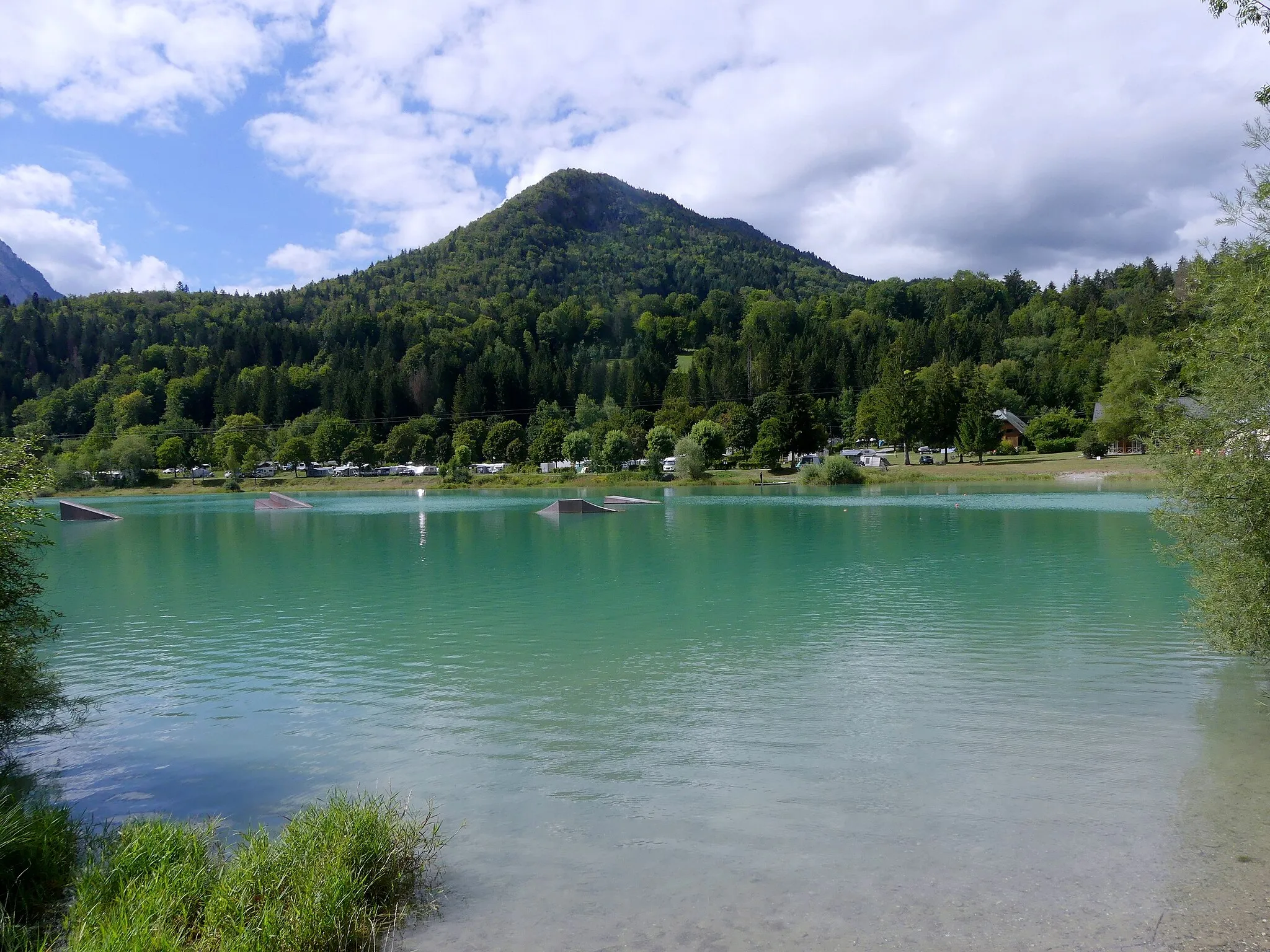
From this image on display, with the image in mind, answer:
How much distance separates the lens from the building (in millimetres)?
116688

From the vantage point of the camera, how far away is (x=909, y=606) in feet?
74.9

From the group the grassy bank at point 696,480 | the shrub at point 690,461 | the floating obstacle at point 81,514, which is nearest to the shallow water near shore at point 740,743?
the grassy bank at point 696,480

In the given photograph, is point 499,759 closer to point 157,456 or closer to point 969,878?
point 969,878

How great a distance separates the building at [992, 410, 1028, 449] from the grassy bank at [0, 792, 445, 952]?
11741 centimetres

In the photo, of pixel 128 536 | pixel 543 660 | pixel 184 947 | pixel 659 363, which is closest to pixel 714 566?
pixel 543 660

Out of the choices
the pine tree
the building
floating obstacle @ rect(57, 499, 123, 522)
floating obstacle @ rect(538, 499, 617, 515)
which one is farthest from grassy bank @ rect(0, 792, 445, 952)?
the building

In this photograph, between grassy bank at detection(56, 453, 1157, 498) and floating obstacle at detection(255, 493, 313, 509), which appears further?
grassy bank at detection(56, 453, 1157, 498)

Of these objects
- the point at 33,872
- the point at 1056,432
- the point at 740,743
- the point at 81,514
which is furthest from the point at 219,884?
the point at 1056,432

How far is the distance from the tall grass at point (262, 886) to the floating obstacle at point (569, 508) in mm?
56054

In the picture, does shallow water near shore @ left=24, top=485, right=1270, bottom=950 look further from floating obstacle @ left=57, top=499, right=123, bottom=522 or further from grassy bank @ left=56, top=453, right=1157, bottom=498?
floating obstacle @ left=57, top=499, right=123, bottom=522

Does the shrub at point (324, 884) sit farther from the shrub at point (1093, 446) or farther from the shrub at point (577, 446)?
the shrub at point (577, 446)

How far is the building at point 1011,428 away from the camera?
383 feet

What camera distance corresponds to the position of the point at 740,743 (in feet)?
38.8

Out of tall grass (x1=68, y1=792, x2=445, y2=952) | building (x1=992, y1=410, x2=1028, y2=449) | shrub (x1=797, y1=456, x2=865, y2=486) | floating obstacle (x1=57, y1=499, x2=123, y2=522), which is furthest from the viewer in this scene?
building (x1=992, y1=410, x2=1028, y2=449)
